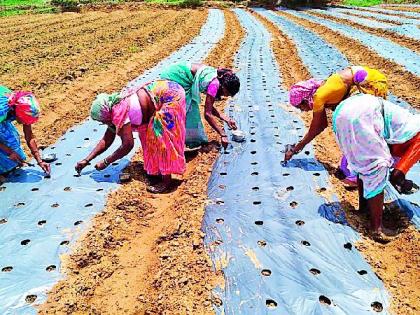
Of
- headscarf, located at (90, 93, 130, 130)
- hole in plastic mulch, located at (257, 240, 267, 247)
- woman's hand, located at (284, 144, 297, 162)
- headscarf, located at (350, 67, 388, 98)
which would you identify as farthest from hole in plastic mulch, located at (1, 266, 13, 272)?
headscarf, located at (350, 67, 388, 98)

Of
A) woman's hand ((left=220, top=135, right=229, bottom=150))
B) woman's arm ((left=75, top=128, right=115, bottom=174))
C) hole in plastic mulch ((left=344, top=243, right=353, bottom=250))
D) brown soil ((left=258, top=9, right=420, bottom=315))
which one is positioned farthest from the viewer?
woman's hand ((left=220, top=135, right=229, bottom=150))

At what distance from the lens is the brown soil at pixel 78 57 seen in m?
6.12

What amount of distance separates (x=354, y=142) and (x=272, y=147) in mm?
1567

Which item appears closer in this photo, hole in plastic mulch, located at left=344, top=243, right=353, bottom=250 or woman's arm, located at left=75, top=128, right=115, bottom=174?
hole in plastic mulch, located at left=344, top=243, right=353, bottom=250

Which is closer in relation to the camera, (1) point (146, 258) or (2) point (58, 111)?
(1) point (146, 258)

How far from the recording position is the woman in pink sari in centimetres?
344

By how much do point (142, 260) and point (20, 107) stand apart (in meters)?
1.66

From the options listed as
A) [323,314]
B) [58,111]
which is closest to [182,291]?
[323,314]

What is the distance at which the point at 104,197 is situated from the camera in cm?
344

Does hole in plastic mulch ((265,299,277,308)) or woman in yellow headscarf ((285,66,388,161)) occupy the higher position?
woman in yellow headscarf ((285,66,388,161))

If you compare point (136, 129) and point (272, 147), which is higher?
point (136, 129)

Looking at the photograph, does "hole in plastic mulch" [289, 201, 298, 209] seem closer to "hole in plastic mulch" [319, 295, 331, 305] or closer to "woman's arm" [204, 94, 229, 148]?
"hole in plastic mulch" [319, 295, 331, 305]

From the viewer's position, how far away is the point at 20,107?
3449mm

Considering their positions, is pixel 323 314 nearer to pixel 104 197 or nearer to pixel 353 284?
pixel 353 284
